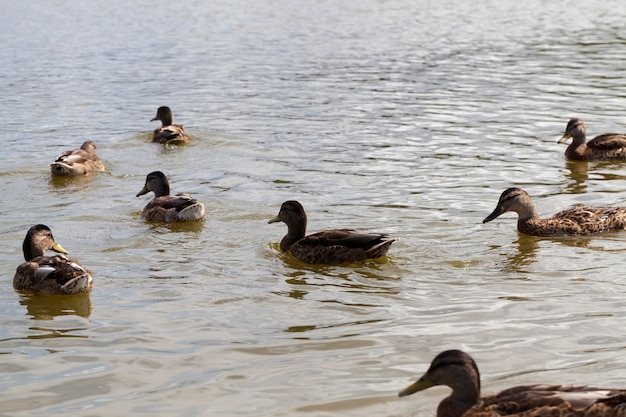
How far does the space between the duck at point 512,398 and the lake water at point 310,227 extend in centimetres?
77

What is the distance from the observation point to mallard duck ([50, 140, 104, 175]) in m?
16.0

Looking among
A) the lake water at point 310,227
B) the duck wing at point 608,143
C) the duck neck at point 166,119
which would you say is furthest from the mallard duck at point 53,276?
the duck wing at point 608,143

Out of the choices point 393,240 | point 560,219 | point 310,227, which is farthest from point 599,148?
point 393,240

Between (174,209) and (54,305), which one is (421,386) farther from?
(174,209)

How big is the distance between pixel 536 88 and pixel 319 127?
6657mm

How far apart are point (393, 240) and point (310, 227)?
2.03 metres

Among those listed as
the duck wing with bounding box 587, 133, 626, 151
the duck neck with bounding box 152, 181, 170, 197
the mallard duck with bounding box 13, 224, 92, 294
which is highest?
the duck neck with bounding box 152, 181, 170, 197

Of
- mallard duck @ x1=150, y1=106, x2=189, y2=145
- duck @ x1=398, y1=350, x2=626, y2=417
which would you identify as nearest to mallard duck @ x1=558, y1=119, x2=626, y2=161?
mallard duck @ x1=150, y1=106, x2=189, y2=145

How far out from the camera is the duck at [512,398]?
619 cm

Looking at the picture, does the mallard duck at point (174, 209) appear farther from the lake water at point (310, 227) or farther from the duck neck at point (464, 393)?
the duck neck at point (464, 393)

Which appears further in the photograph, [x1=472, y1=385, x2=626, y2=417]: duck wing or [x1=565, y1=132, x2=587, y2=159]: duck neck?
[x1=565, y1=132, x2=587, y2=159]: duck neck

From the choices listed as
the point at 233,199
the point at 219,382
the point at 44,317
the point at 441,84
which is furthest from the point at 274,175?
the point at 441,84

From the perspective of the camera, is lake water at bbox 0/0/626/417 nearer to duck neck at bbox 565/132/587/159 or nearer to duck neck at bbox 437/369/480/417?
duck neck at bbox 565/132/587/159

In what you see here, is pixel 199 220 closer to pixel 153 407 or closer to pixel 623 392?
pixel 153 407
